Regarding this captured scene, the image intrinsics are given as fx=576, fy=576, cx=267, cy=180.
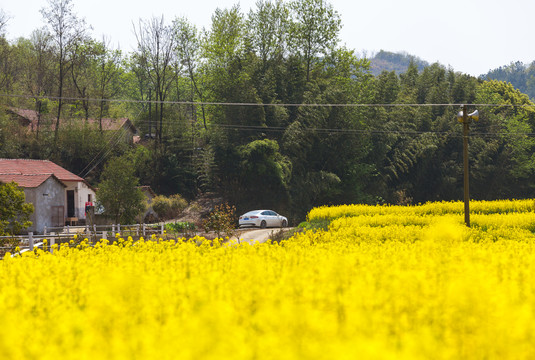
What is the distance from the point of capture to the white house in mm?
33781

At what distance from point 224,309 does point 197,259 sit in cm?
411

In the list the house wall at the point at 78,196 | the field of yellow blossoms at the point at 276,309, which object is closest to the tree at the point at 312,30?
the house wall at the point at 78,196

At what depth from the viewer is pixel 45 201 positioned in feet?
113

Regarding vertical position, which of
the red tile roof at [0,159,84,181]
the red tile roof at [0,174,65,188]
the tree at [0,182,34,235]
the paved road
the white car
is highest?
the red tile roof at [0,159,84,181]

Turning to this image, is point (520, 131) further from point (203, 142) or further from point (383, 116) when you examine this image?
point (203, 142)

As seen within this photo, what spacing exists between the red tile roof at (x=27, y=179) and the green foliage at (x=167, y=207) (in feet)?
24.8

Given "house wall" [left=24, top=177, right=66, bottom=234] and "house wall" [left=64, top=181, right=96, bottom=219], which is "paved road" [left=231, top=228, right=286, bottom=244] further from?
"house wall" [left=64, top=181, right=96, bottom=219]

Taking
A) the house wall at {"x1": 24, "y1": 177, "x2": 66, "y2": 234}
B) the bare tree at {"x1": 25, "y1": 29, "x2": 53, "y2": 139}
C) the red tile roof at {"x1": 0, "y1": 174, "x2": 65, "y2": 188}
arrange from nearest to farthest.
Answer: the house wall at {"x1": 24, "y1": 177, "x2": 66, "y2": 234}
the red tile roof at {"x1": 0, "y1": 174, "x2": 65, "y2": 188}
the bare tree at {"x1": 25, "y1": 29, "x2": 53, "y2": 139}

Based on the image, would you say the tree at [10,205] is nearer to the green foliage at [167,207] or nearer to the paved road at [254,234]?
the paved road at [254,234]

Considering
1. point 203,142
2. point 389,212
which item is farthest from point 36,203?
point 389,212

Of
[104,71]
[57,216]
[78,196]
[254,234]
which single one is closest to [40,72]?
[104,71]

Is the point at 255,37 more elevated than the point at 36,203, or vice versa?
the point at 255,37

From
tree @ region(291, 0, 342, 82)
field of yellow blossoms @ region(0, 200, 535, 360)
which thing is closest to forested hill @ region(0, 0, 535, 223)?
tree @ region(291, 0, 342, 82)

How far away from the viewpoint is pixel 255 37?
48.7 m
